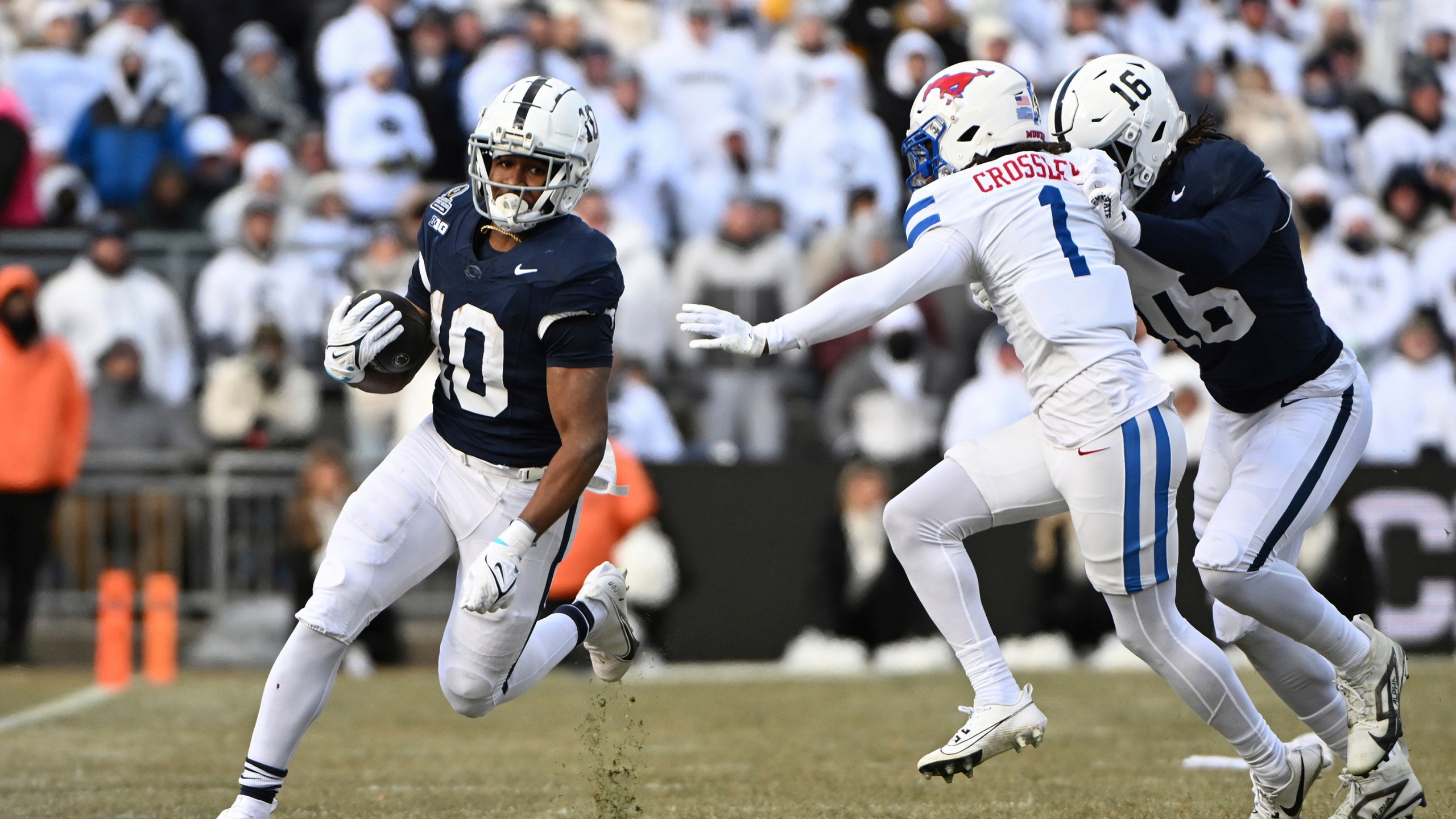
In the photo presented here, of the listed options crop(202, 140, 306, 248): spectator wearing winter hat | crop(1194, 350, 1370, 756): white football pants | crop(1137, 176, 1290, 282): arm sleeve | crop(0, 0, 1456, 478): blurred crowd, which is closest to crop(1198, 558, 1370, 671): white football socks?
crop(1194, 350, 1370, 756): white football pants

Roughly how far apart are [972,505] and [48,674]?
22.9 ft

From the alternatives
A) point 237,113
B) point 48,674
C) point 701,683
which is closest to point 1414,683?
point 701,683

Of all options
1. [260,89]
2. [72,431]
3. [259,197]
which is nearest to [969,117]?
[72,431]

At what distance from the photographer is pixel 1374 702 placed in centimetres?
516

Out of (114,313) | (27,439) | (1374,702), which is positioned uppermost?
(114,313)

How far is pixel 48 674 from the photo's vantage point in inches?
405

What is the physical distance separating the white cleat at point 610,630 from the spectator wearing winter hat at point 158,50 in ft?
24.0

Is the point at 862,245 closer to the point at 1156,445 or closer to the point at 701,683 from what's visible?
the point at 701,683

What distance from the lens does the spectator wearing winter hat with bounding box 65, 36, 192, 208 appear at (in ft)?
38.1

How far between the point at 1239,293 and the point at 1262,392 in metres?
0.32

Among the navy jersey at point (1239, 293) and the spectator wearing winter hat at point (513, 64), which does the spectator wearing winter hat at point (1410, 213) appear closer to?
the spectator wearing winter hat at point (513, 64)

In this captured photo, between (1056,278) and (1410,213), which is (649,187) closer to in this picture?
(1410,213)

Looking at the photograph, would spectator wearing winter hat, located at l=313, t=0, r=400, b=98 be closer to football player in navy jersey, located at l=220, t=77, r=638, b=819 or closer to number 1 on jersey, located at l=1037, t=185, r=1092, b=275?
football player in navy jersey, located at l=220, t=77, r=638, b=819

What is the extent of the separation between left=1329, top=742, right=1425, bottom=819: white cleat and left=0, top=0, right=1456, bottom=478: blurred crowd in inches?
214
